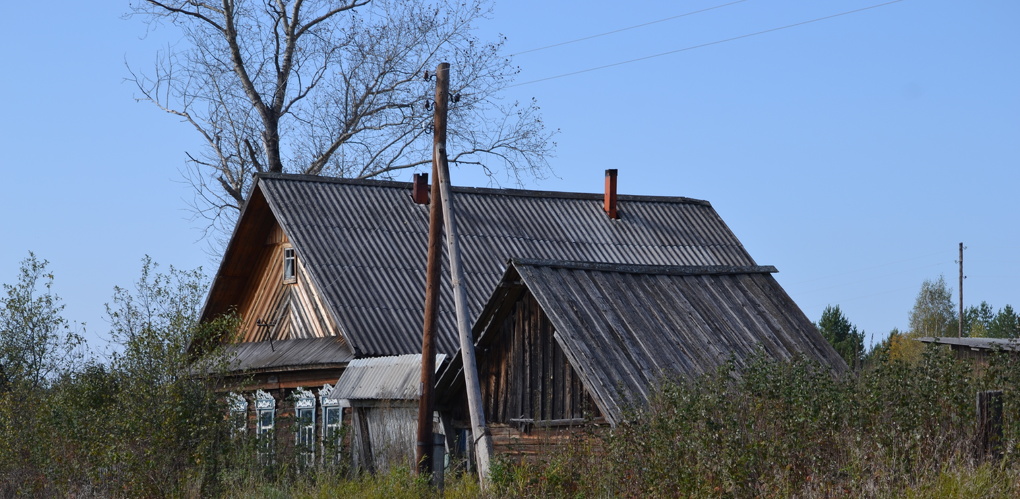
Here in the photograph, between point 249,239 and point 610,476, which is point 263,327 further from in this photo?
point 610,476

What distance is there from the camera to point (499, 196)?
993 inches

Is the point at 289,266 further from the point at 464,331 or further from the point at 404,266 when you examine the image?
the point at 464,331

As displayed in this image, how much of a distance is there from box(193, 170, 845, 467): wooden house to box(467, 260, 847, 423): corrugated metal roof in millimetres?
42

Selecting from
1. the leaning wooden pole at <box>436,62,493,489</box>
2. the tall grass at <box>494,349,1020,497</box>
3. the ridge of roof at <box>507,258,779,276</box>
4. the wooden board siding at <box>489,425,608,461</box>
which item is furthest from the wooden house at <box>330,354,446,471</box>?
the tall grass at <box>494,349,1020,497</box>

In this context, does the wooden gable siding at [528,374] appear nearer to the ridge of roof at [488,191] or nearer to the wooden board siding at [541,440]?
the wooden board siding at [541,440]

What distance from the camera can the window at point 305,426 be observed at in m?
16.4

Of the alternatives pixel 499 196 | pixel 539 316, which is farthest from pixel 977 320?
pixel 539 316

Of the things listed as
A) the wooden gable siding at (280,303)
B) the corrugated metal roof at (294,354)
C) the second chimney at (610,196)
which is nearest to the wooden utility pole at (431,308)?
the corrugated metal roof at (294,354)

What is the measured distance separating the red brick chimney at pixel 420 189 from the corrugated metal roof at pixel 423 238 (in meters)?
0.15

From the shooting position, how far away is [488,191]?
25141 millimetres

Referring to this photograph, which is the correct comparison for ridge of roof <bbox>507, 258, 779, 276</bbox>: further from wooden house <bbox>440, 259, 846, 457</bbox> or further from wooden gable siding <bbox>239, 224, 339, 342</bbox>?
wooden gable siding <bbox>239, 224, 339, 342</bbox>

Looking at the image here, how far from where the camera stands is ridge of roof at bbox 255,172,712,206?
22672 mm

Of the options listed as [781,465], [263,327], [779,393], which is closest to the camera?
[781,465]

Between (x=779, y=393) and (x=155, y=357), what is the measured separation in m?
8.26
